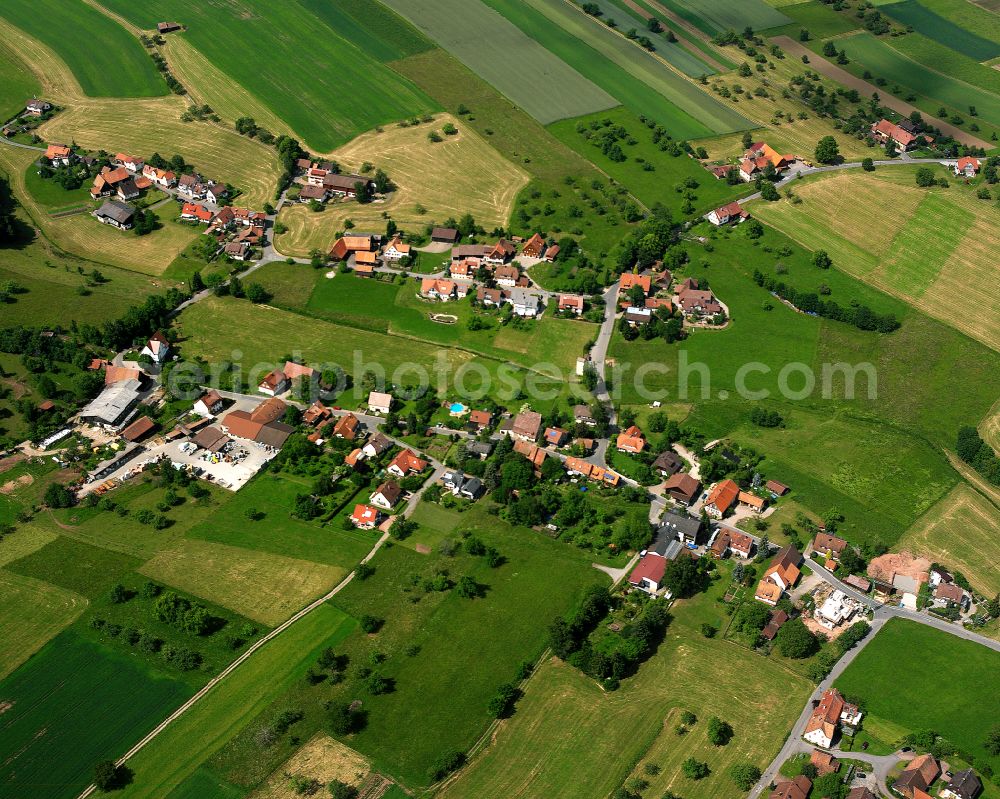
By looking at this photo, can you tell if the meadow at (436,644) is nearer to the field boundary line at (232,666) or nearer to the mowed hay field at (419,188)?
the field boundary line at (232,666)

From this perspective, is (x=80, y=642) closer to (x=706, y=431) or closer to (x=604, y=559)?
(x=604, y=559)

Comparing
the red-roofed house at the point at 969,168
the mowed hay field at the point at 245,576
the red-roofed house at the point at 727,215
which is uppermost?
the red-roofed house at the point at 969,168

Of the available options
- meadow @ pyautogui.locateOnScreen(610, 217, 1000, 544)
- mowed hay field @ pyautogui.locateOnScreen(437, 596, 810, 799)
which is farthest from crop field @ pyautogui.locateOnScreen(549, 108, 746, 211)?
mowed hay field @ pyautogui.locateOnScreen(437, 596, 810, 799)

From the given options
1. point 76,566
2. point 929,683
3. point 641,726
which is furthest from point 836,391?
point 76,566

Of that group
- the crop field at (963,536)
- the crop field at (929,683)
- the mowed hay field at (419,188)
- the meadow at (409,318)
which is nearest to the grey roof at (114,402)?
the meadow at (409,318)

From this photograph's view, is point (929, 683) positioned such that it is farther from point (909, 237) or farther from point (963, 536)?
point (909, 237)

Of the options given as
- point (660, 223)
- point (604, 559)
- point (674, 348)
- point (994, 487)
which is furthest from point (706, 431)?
point (660, 223)

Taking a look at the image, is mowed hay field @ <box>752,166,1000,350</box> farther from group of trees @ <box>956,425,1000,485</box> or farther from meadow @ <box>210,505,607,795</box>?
meadow @ <box>210,505,607,795</box>
